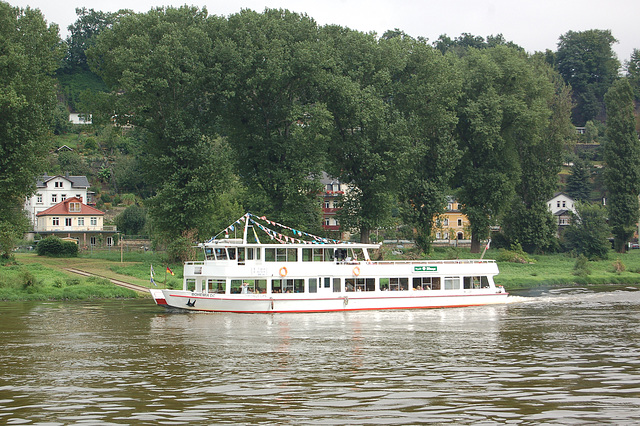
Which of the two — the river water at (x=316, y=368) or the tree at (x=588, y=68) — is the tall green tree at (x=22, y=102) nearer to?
the river water at (x=316, y=368)

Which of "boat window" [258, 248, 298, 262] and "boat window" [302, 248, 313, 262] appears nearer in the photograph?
"boat window" [258, 248, 298, 262]

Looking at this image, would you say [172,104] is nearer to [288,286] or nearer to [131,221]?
[288,286]

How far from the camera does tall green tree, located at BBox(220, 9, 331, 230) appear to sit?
213 feet

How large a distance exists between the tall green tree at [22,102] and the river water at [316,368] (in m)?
15.2

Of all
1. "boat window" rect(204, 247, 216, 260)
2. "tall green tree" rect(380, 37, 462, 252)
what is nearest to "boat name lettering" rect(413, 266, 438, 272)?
"boat window" rect(204, 247, 216, 260)

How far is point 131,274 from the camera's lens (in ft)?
207

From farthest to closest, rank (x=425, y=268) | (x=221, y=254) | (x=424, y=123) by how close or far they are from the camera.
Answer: (x=424, y=123) < (x=425, y=268) < (x=221, y=254)

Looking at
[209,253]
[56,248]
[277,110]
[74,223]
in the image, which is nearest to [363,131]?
[277,110]

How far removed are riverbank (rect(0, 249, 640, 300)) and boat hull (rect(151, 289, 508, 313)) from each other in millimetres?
9094

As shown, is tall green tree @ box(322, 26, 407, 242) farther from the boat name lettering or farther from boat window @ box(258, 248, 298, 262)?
boat window @ box(258, 248, 298, 262)

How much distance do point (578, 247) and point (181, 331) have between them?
2608 inches

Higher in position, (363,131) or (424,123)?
(424,123)

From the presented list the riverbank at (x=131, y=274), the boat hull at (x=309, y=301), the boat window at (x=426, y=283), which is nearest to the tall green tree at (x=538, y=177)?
the riverbank at (x=131, y=274)

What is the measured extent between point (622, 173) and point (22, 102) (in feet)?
234
